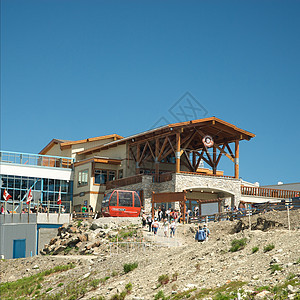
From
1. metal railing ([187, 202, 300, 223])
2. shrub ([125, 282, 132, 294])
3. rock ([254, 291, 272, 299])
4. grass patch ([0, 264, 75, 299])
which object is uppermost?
metal railing ([187, 202, 300, 223])

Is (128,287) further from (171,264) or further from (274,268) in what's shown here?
(274,268)

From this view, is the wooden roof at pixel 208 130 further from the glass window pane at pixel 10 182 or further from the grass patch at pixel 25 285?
the grass patch at pixel 25 285

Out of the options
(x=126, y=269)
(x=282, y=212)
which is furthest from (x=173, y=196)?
(x=126, y=269)

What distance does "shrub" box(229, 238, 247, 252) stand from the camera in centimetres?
2370

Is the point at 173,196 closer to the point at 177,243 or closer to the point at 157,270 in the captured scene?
the point at 177,243

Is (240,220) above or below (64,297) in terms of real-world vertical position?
above

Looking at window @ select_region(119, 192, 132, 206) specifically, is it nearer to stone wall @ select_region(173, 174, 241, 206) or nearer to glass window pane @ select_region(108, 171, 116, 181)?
stone wall @ select_region(173, 174, 241, 206)

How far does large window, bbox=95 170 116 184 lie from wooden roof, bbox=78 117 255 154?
398cm

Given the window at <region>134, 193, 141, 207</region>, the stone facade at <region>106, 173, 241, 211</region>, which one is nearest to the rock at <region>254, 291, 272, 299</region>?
the window at <region>134, 193, 141, 207</region>

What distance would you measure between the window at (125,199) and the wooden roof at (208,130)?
628 centimetres

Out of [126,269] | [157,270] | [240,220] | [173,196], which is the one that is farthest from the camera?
[173,196]

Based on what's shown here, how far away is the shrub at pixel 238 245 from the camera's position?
77.8ft

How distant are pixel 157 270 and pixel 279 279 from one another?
286 inches

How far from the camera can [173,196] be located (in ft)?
128
